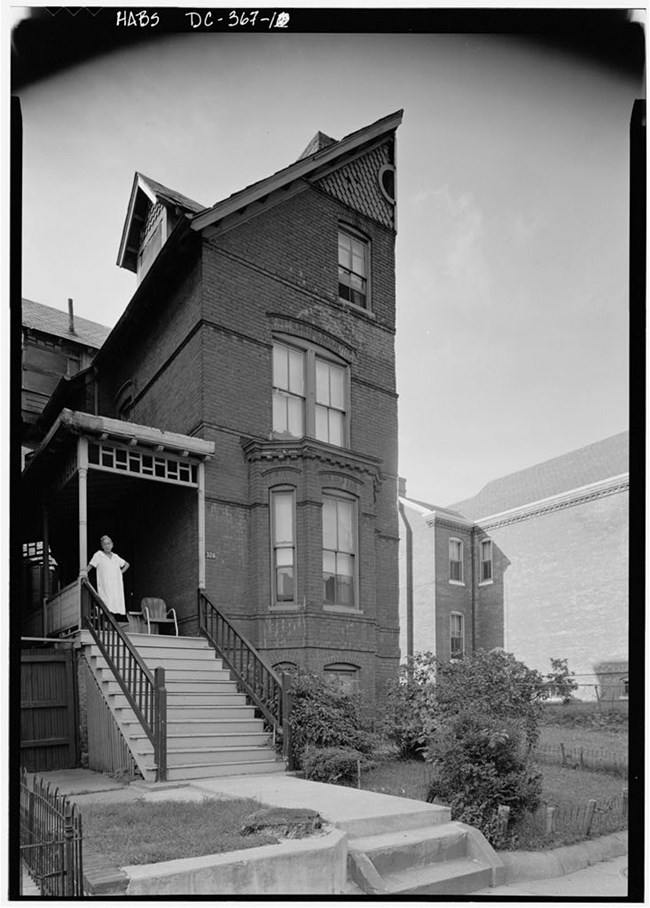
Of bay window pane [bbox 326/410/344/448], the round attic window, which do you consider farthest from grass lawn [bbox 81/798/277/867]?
the round attic window

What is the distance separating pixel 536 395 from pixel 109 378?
8.01 m

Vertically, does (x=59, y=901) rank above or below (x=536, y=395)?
below

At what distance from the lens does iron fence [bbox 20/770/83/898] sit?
4.86 m

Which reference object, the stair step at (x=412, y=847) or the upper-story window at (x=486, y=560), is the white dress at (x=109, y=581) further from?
the upper-story window at (x=486, y=560)

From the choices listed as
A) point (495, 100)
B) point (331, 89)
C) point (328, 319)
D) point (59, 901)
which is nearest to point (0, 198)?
point (331, 89)

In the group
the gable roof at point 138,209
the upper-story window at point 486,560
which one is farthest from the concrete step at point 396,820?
the upper-story window at point 486,560

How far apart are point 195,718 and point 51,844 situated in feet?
15.2

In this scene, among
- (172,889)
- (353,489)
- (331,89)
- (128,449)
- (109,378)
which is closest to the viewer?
(172,889)

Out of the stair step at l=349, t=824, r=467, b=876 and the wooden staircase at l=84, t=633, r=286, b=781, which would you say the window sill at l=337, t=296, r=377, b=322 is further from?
the stair step at l=349, t=824, r=467, b=876

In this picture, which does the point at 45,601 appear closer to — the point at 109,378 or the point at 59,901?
the point at 109,378

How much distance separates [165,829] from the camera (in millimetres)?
6180

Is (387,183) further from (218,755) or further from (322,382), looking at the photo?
(218,755)

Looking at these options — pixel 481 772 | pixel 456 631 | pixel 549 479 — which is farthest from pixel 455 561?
pixel 481 772

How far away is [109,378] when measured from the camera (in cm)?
1548
